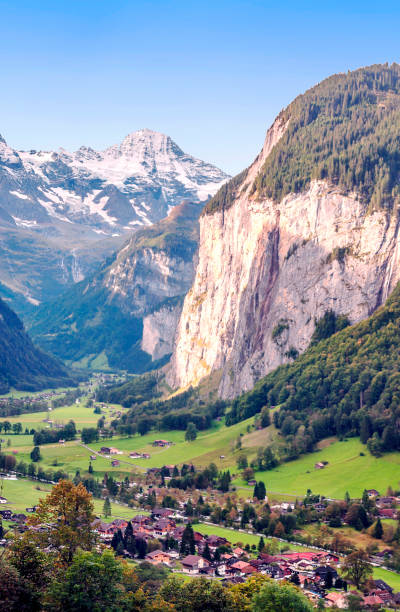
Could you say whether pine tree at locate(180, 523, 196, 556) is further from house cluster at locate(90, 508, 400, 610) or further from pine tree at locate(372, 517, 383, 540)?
pine tree at locate(372, 517, 383, 540)

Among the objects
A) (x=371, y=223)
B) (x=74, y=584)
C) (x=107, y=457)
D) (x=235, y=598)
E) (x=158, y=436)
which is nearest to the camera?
(x=74, y=584)

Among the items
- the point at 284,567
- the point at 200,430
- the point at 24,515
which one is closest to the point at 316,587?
the point at 284,567

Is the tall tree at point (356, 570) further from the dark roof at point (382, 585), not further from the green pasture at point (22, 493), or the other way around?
the green pasture at point (22, 493)

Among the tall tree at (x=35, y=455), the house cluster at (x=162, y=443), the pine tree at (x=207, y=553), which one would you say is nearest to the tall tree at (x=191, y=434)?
the house cluster at (x=162, y=443)

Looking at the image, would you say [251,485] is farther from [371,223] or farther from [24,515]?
[371,223]

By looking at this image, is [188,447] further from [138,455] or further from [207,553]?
[207,553]

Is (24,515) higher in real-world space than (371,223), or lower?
lower
